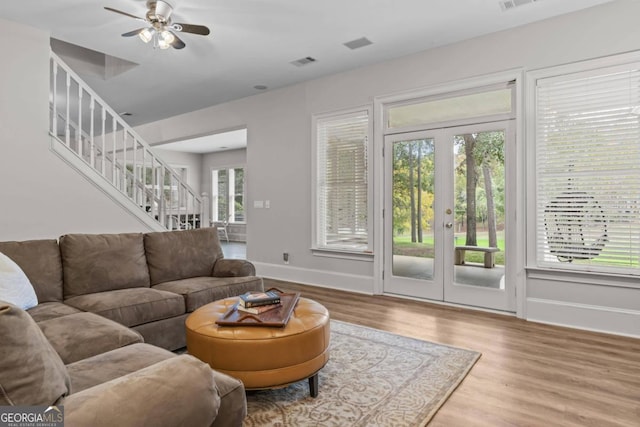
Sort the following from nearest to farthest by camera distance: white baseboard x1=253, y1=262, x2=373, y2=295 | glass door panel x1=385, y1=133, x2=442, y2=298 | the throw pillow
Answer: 1. the throw pillow
2. glass door panel x1=385, y1=133, x2=442, y2=298
3. white baseboard x1=253, y1=262, x2=373, y2=295

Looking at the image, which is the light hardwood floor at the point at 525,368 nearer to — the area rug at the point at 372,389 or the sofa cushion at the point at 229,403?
the area rug at the point at 372,389

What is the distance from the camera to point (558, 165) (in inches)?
140

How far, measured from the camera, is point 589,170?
340 centimetres

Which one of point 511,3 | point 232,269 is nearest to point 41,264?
point 232,269

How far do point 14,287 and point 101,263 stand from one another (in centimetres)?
75

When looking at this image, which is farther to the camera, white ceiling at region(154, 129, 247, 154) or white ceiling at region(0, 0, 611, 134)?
white ceiling at region(154, 129, 247, 154)

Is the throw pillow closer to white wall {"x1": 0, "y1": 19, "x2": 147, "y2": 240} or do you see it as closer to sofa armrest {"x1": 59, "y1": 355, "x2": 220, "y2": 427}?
sofa armrest {"x1": 59, "y1": 355, "x2": 220, "y2": 427}

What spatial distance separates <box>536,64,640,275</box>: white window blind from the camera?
3.24 metres

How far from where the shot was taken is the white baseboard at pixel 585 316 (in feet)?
10.5

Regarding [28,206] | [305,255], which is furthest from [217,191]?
[28,206]

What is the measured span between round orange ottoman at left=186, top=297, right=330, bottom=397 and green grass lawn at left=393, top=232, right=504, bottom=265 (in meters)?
2.56

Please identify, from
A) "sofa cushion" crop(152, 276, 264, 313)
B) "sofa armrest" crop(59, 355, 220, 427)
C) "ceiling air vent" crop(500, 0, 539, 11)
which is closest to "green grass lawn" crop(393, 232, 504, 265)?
"sofa cushion" crop(152, 276, 264, 313)

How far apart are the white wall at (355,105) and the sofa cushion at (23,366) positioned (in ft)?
12.8

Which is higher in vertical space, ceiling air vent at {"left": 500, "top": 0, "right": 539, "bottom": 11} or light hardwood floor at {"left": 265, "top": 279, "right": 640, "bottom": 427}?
ceiling air vent at {"left": 500, "top": 0, "right": 539, "bottom": 11}
